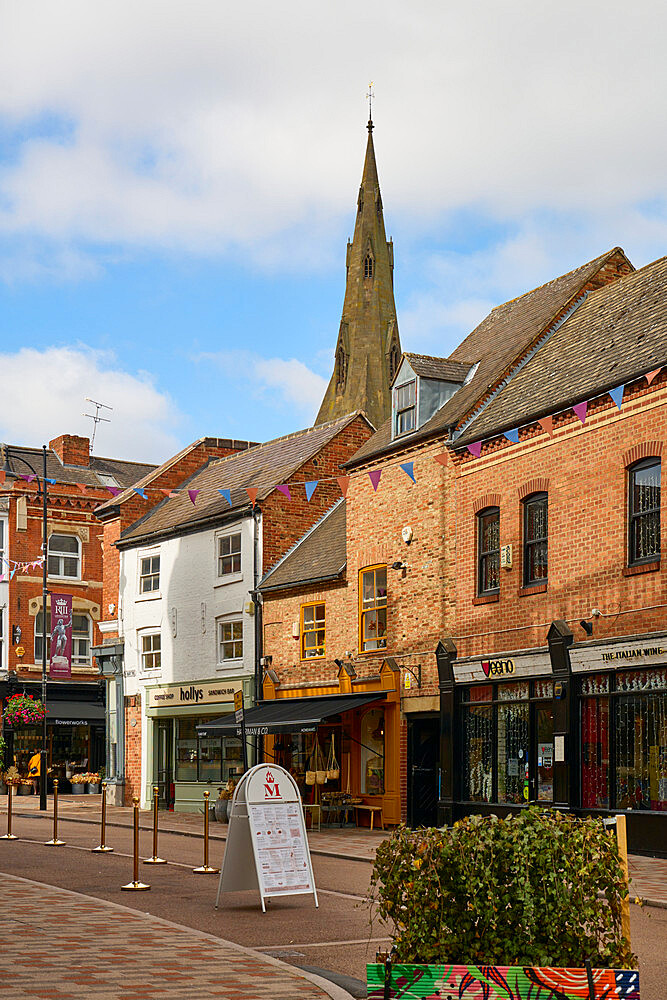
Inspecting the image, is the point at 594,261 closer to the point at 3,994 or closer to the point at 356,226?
the point at 3,994

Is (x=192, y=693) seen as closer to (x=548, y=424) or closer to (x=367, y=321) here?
(x=548, y=424)

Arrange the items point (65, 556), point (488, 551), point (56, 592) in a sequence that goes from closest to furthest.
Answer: point (488, 551)
point (56, 592)
point (65, 556)

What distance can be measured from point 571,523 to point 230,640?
49.8ft

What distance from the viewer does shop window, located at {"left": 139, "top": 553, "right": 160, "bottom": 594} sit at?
38000 millimetres

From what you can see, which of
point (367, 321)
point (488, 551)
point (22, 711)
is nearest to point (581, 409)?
point (488, 551)

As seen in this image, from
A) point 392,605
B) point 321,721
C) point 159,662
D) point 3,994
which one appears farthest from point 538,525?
point 159,662

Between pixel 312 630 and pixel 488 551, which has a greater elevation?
pixel 488 551

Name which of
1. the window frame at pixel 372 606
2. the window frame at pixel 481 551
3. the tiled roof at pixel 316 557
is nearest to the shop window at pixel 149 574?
the tiled roof at pixel 316 557

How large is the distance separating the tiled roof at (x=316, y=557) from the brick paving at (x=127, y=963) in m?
17.7

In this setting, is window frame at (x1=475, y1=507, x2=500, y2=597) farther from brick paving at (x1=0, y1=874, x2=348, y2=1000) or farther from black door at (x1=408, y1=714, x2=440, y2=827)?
brick paving at (x1=0, y1=874, x2=348, y2=1000)

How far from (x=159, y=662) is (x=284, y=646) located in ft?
24.6

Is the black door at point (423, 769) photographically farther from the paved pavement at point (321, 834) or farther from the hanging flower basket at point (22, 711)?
the hanging flower basket at point (22, 711)

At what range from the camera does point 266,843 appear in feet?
44.7

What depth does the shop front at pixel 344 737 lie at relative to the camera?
2630cm
